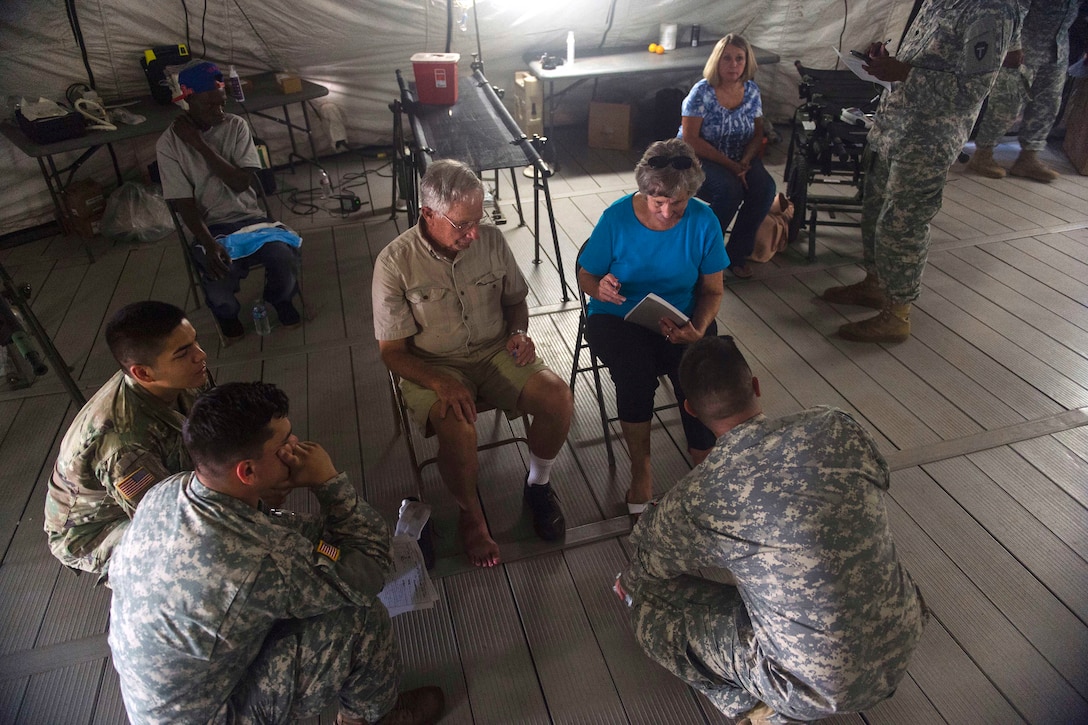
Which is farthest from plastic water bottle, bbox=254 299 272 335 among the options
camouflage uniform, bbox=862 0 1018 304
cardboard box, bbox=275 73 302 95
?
camouflage uniform, bbox=862 0 1018 304

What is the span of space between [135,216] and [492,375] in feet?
10.2

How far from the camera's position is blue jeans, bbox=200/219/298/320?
9.55 feet

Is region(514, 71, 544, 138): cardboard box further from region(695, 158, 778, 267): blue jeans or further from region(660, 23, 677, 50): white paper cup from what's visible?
region(695, 158, 778, 267): blue jeans

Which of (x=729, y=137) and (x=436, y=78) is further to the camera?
(x=436, y=78)

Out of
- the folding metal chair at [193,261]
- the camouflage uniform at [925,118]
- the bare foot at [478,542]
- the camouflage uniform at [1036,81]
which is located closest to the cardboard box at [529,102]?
the folding metal chair at [193,261]

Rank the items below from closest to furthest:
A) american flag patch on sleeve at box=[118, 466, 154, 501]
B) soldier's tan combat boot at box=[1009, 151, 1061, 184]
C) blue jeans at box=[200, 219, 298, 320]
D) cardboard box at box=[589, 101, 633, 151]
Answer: american flag patch on sleeve at box=[118, 466, 154, 501] → blue jeans at box=[200, 219, 298, 320] → soldier's tan combat boot at box=[1009, 151, 1061, 184] → cardboard box at box=[589, 101, 633, 151]

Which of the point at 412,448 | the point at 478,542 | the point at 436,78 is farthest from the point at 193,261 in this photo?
the point at 478,542

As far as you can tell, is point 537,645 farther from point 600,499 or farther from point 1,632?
point 1,632

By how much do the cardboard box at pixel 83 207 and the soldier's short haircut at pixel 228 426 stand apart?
138 inches

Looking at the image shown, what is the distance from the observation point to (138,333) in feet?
4.96

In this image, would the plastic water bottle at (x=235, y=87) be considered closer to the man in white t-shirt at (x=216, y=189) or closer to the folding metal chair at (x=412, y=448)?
the man in white t-shirt at (x=216, y=189)

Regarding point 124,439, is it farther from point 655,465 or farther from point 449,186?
point 655,465

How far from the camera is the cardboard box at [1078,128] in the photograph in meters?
4.58

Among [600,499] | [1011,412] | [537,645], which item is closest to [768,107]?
[1011,412]
